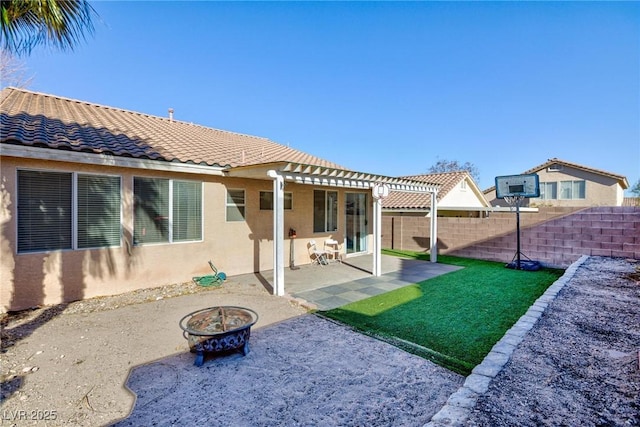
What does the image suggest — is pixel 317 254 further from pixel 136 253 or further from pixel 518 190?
pixel 518 190

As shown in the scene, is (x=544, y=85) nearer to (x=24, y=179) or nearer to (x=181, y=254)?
(x=181, y=254)

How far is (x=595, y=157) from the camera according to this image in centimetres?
2661

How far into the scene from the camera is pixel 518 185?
11.5 meters

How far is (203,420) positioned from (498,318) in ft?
17.8

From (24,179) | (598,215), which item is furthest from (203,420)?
(598,215)

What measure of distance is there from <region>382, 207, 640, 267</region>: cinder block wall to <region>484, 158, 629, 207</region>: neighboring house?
12.2 metres

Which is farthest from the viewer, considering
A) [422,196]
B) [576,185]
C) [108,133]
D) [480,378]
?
[576,185]

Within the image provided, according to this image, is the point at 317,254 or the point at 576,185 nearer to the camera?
the point at 317,254

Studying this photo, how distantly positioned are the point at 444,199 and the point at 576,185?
1413 cm

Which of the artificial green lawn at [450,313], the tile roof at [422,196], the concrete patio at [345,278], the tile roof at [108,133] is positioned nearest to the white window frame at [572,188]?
the tile roof at [422,196]

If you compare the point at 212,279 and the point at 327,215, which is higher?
the point at 327,215

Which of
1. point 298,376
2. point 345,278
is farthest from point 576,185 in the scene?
point 298,376

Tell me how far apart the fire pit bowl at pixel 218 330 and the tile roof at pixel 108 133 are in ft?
15.2

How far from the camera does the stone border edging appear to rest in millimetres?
2717
